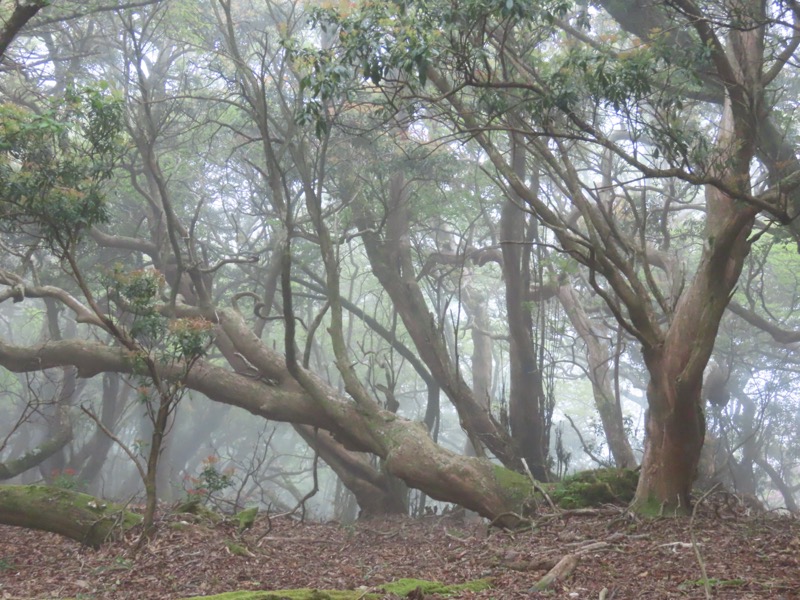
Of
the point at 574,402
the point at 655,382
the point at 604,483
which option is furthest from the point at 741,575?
the point at 574,402

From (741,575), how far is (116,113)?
7.22 meters

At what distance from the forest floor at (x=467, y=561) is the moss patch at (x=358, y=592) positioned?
0.07 metres

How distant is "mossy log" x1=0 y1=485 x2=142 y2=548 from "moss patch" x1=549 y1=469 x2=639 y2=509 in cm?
464

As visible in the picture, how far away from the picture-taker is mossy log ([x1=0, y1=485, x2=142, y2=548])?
6797 millimetres

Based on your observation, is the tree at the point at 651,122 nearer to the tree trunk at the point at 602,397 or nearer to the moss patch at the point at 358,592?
the moss patch at the point at 358,592

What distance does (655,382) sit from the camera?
689 centimetres

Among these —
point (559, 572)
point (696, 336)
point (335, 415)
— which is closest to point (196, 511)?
point (335, 415)

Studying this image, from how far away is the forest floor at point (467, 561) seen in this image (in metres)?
4.80

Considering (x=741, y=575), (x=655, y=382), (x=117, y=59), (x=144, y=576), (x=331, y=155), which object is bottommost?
(x=144, y=576)

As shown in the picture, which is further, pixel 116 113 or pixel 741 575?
pixel 116 113

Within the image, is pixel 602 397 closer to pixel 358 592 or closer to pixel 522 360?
pixel 522 360

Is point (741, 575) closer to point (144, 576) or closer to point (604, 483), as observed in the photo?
point (604, 483)

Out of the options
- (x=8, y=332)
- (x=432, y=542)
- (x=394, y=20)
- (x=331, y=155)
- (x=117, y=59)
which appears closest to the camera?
(x=394, y=20)

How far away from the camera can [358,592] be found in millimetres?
4574
